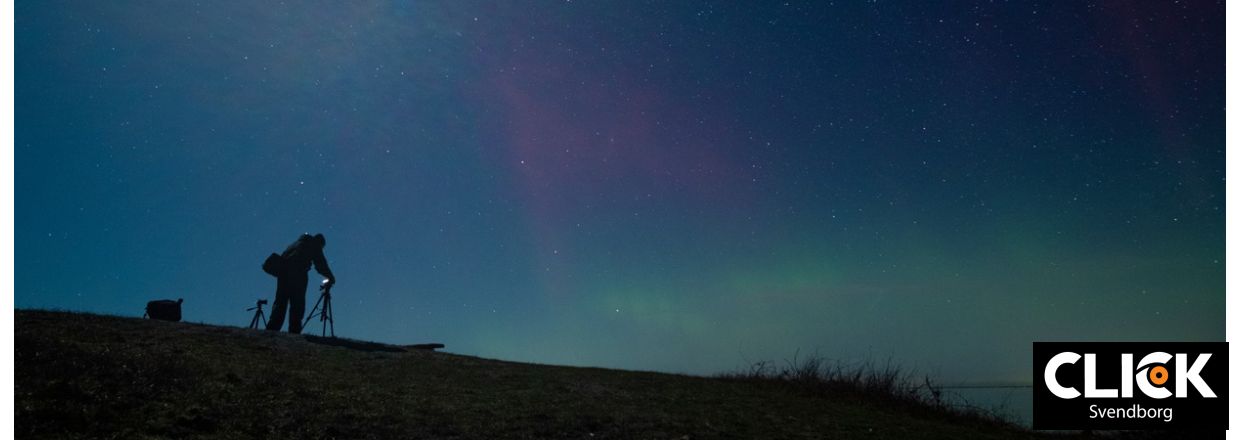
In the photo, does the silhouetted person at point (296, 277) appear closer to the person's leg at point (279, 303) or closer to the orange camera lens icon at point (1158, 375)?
the person's leg at point (279, 303)

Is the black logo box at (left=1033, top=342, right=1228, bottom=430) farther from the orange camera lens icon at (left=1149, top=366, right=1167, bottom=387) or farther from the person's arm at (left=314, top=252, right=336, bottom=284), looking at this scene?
the person's arm at (left=314, top=252, right=336, bottom=284)

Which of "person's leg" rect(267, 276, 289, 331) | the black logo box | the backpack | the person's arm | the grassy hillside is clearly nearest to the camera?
the grassy hillside

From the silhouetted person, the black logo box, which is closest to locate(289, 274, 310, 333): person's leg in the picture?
the silhouetted person

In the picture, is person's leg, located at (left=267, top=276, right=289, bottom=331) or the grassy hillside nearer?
the grassy hillside

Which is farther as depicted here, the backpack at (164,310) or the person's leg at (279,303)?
the person's leg at (279,303)

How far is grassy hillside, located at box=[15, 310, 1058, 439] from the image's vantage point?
23.5ft

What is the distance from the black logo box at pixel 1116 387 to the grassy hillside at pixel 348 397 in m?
0.81

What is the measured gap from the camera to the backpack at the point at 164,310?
15.3 m

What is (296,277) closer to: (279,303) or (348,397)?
(279,303)

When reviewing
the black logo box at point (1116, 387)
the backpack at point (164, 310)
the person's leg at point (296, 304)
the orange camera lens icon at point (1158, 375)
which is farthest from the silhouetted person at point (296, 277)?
the orange camera lens icon at point (1158, 375)

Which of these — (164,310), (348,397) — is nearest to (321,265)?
(164,310)

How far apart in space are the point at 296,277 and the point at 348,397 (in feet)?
37.0

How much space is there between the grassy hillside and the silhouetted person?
5551mm

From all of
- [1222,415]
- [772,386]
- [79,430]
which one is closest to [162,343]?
[79,430]
